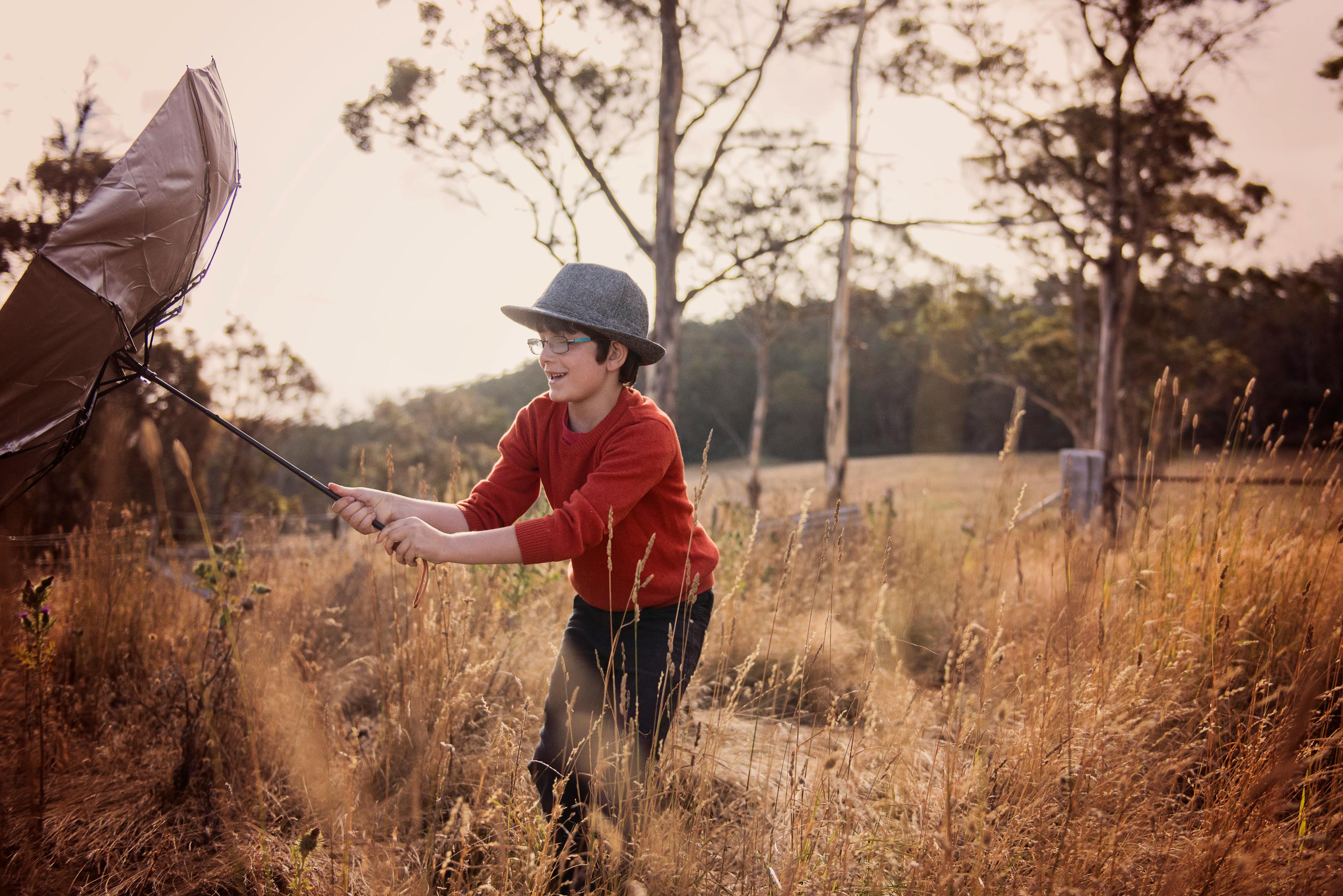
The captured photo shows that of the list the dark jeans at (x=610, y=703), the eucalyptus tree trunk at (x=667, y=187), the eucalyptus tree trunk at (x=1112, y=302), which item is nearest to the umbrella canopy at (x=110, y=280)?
the dark jeans at (x=610, y=703)

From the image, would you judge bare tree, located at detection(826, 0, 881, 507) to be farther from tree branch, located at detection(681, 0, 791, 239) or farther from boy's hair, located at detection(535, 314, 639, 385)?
boy's hair, located at detection(535, 314, 639, 385)

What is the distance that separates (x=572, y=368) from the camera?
2053 mm

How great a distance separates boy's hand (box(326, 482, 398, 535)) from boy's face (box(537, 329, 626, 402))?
0.53 m

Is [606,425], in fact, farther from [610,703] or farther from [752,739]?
[752,739]

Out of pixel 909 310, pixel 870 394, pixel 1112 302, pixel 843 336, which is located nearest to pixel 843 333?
pixel 843 336

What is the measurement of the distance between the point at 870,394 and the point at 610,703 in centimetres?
5201

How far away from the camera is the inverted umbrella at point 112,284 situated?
4.84ft

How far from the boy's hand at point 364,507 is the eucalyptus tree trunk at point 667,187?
5.49 meters

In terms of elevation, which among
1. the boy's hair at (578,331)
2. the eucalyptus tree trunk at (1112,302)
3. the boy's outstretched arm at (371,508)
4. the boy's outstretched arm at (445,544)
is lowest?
the boy's outstretched arm at (445,544)

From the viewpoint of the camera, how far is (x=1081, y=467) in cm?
748

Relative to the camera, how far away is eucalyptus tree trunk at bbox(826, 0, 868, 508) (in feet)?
42.4

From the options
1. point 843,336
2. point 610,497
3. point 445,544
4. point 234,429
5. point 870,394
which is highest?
point 870,394

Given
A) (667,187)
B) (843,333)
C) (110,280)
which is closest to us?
(110,280)

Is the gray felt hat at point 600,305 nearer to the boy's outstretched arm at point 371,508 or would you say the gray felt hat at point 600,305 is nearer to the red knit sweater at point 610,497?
the red knit sweater at point 610,497
